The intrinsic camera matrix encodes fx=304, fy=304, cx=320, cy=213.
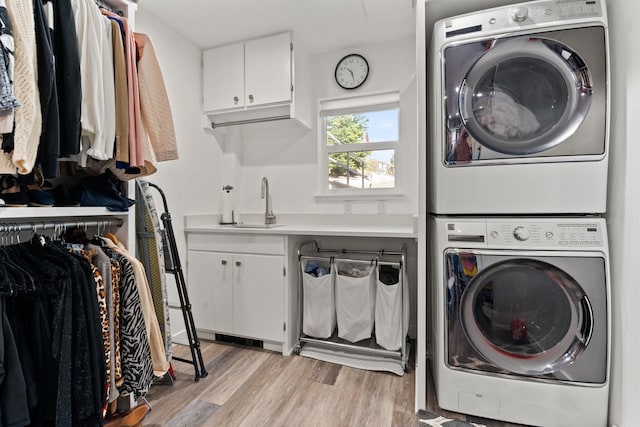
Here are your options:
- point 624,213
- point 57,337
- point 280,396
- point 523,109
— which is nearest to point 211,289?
point 280,396

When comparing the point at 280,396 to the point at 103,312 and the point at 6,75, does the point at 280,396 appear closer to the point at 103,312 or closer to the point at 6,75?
the point at 103,312

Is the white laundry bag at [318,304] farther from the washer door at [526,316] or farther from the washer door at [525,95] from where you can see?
the washer door at [525,95]

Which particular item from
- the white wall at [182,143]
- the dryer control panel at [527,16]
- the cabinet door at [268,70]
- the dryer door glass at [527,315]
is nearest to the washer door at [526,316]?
the dryer door glass at [527,315]

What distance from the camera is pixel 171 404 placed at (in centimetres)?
167

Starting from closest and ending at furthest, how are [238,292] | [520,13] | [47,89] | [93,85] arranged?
[47,89] < [93,85] < [520,13] < [238,292]

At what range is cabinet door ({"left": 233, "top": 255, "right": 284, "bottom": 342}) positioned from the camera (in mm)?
2193

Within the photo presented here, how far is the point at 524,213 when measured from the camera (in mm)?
1449

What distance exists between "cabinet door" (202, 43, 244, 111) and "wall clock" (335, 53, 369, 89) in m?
0.87

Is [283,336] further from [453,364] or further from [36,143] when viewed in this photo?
[36,143]

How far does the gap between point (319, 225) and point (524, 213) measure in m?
1.65

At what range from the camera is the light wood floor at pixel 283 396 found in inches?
60.6

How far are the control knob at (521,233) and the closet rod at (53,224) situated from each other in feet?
6.35

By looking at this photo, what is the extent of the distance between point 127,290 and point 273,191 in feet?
5.90

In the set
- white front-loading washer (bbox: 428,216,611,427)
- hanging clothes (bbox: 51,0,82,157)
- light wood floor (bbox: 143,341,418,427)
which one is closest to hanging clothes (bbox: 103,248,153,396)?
light wood floor (bbox: 143,341,418,427)
